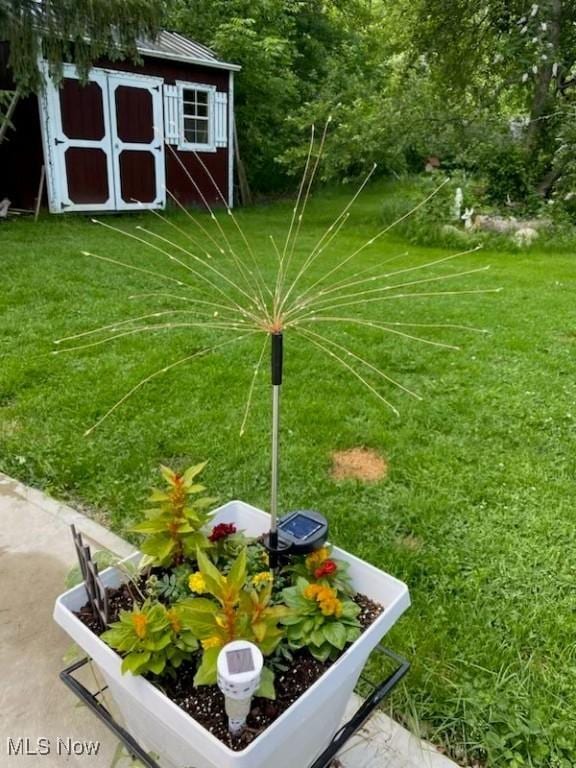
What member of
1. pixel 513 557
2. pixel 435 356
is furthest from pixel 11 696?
pixel 435 356

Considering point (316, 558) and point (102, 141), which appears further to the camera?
point (102, 141)

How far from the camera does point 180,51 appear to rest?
27.1 ft

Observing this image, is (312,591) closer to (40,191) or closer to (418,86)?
(40,191)

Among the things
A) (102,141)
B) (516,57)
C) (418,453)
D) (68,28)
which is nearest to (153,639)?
(418,453)

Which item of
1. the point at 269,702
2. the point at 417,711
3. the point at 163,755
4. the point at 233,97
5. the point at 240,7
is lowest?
the point at 417,711

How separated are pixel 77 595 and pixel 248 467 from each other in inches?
43.9

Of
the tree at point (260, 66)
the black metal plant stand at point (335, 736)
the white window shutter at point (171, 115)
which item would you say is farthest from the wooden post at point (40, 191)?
the black metal plant stand at point (335, 736)

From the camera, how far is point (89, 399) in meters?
2.65

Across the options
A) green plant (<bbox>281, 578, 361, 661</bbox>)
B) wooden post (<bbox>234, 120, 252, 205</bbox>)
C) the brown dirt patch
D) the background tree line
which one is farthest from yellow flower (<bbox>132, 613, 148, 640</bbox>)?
wooden post (<bbox>234, 120, 252, 205</bbox>)

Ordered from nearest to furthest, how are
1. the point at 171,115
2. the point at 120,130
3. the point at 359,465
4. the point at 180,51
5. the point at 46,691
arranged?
the point at 46,691 < the point at 359,465 < the point at 120,130 < the point at 180,51 < the point at 171,115

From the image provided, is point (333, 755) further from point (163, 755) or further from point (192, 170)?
point (192, 170)

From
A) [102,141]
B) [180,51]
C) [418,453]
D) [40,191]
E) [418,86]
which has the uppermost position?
[180,51]

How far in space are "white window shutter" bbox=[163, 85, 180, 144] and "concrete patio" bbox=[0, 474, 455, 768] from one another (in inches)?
304

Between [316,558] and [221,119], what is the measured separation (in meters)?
9.24
